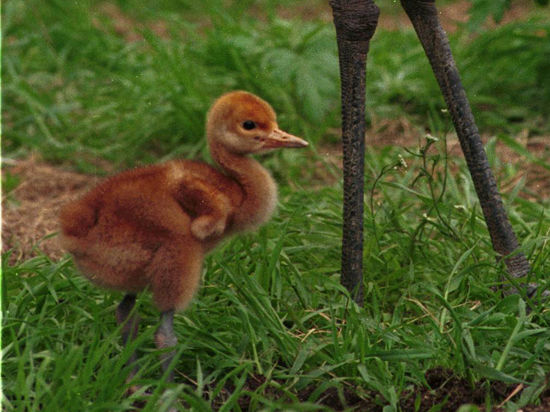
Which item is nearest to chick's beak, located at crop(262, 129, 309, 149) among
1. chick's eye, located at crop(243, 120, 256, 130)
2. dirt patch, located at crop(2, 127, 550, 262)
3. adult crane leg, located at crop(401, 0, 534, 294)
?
chick's eye, located at crop(243, 120, 256, 130)

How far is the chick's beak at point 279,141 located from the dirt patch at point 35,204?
987 mm

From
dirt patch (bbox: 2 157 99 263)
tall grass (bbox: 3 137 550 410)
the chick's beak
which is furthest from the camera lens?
dirt patch (bbox: 2 157 99 263)

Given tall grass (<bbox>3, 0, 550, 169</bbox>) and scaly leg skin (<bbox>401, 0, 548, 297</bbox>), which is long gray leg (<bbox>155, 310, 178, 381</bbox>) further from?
tall grass (<bbox>3, 0, 550, 169</bbox>)

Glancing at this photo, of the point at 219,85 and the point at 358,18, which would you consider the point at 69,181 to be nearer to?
the point at 219,85

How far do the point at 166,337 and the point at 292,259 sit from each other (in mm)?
870

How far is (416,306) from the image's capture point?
9.37 feet

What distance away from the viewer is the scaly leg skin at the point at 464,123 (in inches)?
109

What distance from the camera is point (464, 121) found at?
2783mm

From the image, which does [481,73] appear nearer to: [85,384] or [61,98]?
[61,98]

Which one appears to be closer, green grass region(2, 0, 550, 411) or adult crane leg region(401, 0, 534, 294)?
green grass region(2, 0, 550, 411)

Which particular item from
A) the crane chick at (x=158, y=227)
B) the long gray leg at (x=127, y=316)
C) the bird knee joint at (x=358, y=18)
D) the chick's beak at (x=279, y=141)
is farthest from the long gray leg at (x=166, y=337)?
the bird knee joint at (x=358, y=18)

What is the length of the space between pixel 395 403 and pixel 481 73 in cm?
301

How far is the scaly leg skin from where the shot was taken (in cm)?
278

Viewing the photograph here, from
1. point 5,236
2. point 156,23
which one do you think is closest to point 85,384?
point 5,236
